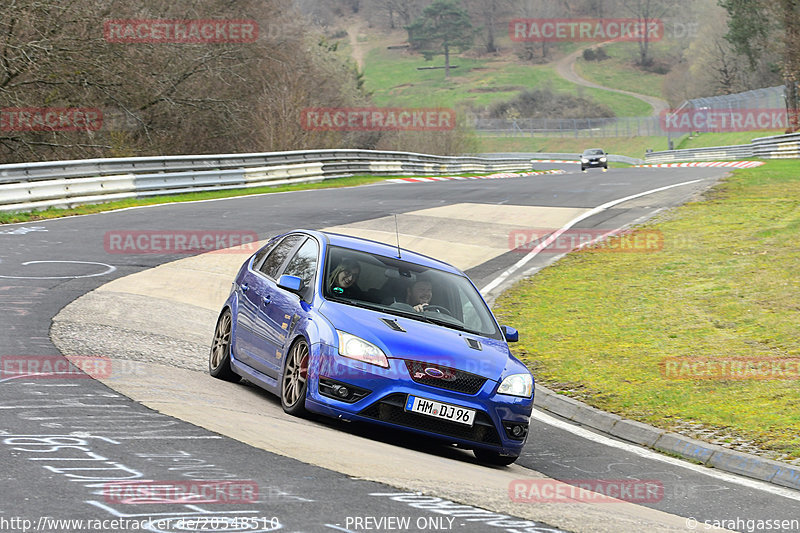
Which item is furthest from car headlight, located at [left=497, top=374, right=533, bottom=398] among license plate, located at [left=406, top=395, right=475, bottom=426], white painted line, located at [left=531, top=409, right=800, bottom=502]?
white painted line, located at [left=531, top=409, right=800, bottom=502]

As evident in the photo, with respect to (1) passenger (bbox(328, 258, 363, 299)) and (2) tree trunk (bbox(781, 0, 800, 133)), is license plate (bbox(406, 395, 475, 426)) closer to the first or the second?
(1) passenger (bbox(328, 258, 363, 299))

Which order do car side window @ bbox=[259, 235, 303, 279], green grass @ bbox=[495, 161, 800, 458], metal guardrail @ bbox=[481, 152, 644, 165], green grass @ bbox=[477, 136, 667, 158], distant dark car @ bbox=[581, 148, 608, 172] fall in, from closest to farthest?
1. car side window @ bbox=[259, 235, 303, 279]
2. green grass @ bbox=[495, 161, 800, 458]
3. distant dark car @ bbox=[581, 148, 608, 172]
4. metal guardrail @ bbox=[481, 152, 644, 165]
5. green grass @ bbox=[477, 136, 667, 158]

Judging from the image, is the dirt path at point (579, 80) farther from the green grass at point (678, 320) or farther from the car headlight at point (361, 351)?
the car headlight at point (361, 351)

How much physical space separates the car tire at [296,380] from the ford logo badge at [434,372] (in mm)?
999

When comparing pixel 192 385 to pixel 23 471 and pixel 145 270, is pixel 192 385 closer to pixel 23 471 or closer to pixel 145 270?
pixel 23 471

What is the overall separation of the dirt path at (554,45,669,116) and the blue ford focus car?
126316 mm

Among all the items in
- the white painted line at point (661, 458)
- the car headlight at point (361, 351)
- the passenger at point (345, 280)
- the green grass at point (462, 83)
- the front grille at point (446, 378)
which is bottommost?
the white painted line at point (661, 458)

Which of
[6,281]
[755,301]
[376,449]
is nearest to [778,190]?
[755,301]

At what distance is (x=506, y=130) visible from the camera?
11756 centimetres

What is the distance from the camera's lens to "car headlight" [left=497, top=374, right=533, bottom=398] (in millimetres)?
8180

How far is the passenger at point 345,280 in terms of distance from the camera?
→ 891cm

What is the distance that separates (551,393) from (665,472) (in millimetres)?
2799

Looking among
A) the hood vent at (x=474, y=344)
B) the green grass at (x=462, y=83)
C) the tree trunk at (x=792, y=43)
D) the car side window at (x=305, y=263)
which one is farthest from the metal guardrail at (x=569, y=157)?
the hood vent at (x=474, y=344)

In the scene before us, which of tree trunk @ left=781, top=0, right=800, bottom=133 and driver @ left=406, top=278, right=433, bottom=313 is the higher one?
tree trunk @ left=781, top=0, right=800, bottom=133
